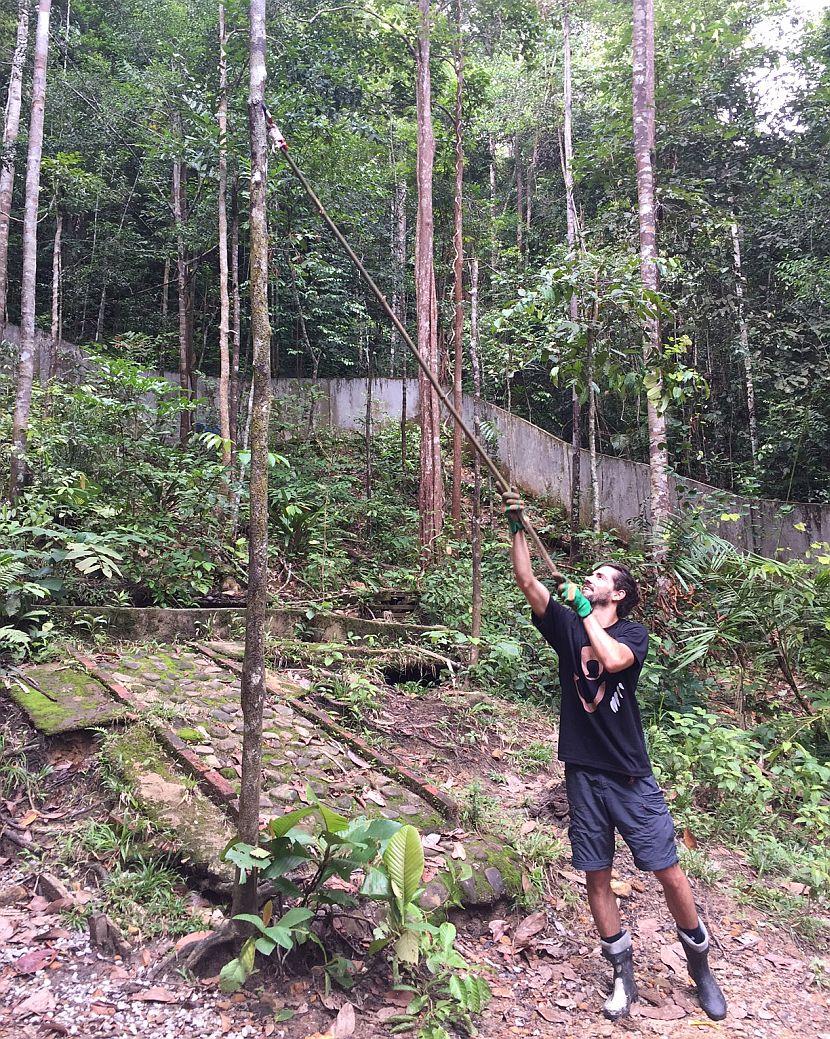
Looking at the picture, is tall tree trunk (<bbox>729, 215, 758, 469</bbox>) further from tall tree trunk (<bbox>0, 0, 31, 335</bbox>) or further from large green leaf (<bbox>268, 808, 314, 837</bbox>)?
large green leaf (<bbox>268, 808, 314, 837</bbox>)

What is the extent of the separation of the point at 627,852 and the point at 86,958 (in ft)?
10.1

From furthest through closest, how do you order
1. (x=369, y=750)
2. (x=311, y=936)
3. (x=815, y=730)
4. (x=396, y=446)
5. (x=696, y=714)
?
(x=396, y=446) → (x=696, y=714) → (x=815, y=730) → (x=369, y=750) → (x=311, y=936)

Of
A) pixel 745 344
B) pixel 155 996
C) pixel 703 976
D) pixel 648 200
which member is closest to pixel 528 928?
pixel 703 976

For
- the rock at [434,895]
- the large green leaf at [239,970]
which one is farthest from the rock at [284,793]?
the large green leaf at [239,970]

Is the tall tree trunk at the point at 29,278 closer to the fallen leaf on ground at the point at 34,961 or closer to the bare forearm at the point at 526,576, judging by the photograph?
the fallen leaf on ground at the point at 34,961

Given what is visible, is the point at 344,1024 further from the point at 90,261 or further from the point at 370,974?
the point at 90,261

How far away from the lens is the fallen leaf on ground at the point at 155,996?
2535mm

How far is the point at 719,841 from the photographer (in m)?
4.41

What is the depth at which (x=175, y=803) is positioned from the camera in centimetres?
348

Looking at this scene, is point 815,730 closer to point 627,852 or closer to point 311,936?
point 627,852

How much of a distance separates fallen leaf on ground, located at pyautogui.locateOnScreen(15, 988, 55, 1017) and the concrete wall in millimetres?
7205

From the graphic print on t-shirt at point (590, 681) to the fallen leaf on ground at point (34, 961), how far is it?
2.41 metres

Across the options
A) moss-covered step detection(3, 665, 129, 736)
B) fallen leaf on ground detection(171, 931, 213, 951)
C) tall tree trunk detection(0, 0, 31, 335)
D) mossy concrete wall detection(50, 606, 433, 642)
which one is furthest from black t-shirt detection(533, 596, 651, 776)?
tall tree trunk detection(0, 0, 31, 335)

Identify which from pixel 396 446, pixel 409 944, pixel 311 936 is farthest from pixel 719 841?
pixel 396 446
